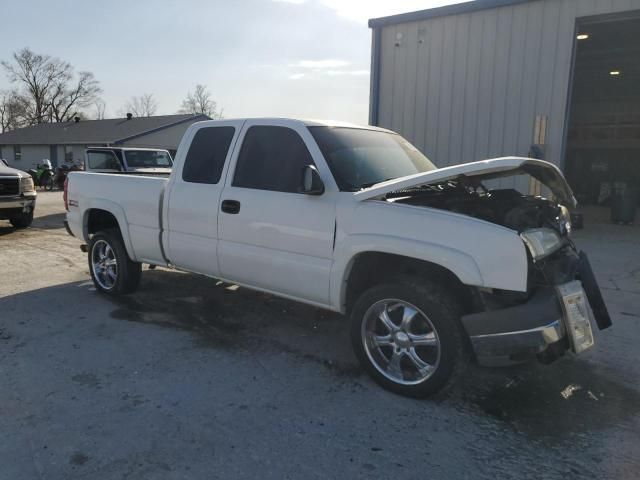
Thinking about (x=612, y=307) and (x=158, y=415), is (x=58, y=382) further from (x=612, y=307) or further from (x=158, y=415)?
(x=612, y=307)

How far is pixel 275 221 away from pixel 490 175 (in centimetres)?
175

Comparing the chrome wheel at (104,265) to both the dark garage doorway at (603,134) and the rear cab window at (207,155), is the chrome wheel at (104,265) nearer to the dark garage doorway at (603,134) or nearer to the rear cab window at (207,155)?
the rear cab window at (207,155)

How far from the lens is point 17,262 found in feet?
25.7

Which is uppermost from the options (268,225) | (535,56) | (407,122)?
(535,56)

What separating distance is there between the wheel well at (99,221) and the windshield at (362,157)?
313cm

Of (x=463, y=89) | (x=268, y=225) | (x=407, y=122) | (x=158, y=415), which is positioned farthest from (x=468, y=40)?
(x=158, y=415)

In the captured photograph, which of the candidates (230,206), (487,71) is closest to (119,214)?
(230,206)

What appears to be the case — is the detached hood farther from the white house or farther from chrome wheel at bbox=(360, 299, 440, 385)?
the white house

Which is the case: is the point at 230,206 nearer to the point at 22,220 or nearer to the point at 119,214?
the point at 119,214

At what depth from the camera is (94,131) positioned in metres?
40.2

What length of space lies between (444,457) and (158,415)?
1.81 m

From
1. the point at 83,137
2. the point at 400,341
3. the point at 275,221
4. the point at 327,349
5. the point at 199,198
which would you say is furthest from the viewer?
the point at 83,137

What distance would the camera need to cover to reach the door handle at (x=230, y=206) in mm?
4398

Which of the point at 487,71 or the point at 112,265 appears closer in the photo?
the point at 112,265
